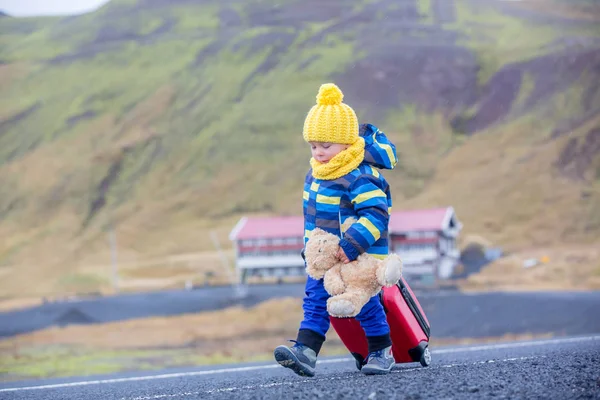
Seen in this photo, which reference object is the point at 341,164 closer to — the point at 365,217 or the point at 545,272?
the point at 365,217

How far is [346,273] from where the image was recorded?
3496 mm

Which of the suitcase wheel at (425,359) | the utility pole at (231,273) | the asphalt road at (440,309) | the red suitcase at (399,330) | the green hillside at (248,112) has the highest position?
the red suitcase at (399,330)

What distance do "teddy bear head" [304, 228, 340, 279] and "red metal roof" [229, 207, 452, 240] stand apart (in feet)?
25.9

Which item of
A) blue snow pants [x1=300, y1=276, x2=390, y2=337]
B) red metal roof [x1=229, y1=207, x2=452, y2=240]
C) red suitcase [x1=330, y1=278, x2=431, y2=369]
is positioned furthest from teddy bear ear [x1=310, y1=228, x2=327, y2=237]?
red metal roof [x1=229, y1=207, x2=452, y2=240]

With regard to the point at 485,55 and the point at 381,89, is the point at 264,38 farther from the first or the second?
the point at 485,55

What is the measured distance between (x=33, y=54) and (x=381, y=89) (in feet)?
20.0

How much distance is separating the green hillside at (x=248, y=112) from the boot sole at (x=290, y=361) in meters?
9.09

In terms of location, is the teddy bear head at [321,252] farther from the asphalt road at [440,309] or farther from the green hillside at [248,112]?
the green hillside at [248,112]

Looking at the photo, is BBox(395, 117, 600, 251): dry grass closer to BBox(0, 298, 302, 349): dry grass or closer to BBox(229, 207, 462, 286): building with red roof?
BBox(229, 207, 462, 286): building with red roof

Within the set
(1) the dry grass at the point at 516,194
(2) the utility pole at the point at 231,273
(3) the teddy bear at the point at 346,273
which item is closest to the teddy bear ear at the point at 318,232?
(3) the teddy bear at the point at 346,273

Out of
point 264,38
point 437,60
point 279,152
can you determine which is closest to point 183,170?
point 279,152

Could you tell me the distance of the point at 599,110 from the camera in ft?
45.0

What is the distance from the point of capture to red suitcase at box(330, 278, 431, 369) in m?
3.80

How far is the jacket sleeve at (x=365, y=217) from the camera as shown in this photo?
3449 mm
